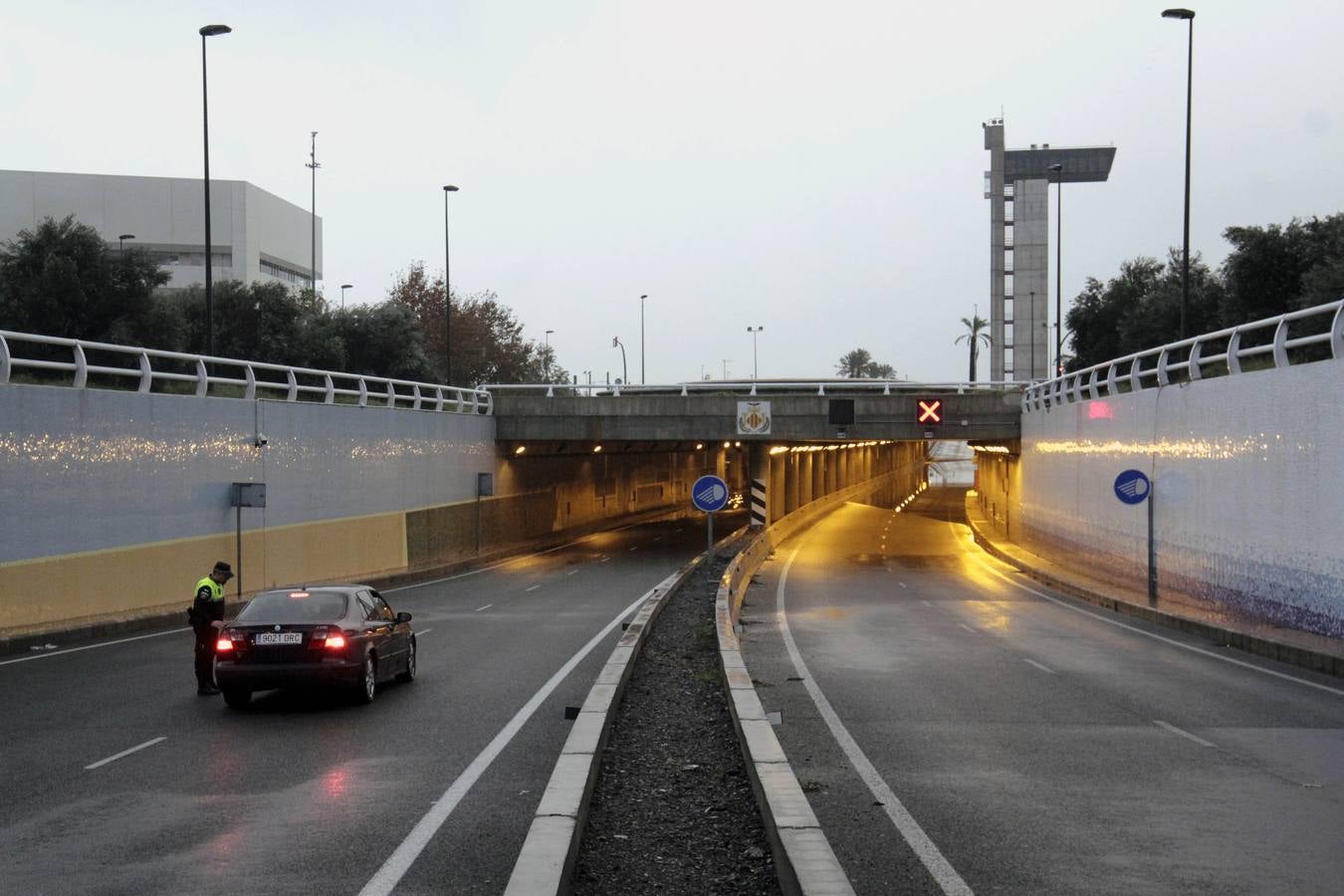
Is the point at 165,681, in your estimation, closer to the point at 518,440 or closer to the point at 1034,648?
the point at 1034,648

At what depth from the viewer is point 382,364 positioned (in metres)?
73.8

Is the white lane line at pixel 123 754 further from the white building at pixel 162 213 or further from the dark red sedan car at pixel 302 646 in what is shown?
the white building at pixel 162 213

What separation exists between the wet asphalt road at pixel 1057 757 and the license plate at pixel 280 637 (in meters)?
5.34

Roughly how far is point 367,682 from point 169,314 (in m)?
47.2

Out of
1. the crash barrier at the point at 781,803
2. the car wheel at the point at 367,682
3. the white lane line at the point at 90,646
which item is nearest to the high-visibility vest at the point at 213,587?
the car wheel at the point at 367,682

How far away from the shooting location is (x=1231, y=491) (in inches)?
966

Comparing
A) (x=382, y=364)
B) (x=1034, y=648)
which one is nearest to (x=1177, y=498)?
(x=1034, y=648)

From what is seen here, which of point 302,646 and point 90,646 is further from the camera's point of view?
point 90,646

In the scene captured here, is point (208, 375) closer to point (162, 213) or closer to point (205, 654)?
point (205, 654)

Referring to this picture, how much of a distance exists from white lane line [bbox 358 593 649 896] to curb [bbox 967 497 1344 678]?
1038 centimetres

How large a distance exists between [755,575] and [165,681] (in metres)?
Answer: 24.3

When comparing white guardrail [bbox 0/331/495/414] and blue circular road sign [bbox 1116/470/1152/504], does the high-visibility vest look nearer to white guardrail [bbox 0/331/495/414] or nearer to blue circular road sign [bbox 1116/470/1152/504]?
white guardrail [bbox 0/331/495/414]

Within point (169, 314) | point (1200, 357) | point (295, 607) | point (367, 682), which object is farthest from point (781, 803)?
point (169, 314)

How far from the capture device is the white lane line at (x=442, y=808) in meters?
7.85
